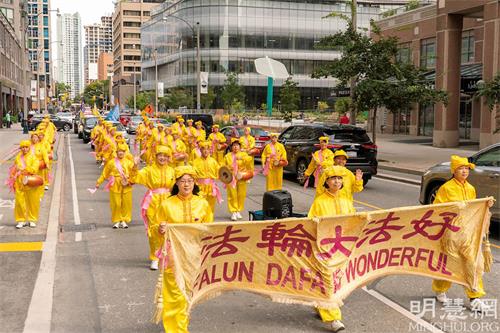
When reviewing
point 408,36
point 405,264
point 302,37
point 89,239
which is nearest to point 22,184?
point 89,239

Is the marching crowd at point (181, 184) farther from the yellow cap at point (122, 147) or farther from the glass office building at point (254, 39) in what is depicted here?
the glass office building at point (254, 39)

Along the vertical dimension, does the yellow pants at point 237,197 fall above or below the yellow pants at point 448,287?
above

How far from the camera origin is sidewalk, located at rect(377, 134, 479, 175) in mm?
21253

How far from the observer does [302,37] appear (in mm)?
92500

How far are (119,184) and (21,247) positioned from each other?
1.92 meters

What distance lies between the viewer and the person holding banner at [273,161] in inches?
510

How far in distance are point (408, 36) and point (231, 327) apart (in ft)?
130

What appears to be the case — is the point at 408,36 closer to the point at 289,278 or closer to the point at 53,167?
the point at 53,167

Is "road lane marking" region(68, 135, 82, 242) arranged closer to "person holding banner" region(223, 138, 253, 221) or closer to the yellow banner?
"person holding banner" region(223, 138, 253, 221)

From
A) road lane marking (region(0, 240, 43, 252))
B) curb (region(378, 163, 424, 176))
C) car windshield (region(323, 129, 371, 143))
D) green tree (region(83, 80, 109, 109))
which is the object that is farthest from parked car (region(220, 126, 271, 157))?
green tree (region(83, 80, 109, 109))

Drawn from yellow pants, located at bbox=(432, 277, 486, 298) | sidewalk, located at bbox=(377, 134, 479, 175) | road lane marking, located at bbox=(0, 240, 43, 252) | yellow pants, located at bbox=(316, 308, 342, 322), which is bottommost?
road lane marking, located at bbox=(0, 240, 43, 252)

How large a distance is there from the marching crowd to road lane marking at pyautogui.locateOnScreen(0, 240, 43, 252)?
119 cm

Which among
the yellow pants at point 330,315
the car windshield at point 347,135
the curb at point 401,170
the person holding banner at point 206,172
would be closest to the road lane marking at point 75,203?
the person holding banner at point 206,172

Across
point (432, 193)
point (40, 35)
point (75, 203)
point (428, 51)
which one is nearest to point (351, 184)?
point (432, 193)
